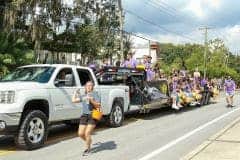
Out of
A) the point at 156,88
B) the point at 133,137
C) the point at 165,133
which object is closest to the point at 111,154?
the point at 133,137

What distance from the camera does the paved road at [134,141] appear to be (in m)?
11.5

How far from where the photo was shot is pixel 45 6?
27.1 metres

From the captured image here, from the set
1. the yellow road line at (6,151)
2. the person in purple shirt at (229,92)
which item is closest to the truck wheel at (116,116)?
the yellow road line at (6,151)

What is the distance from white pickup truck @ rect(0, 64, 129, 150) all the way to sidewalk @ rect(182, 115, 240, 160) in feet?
11.6

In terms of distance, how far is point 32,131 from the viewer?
1226cm

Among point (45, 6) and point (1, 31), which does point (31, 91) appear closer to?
point (1, 31)

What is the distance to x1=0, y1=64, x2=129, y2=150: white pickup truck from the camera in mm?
11875

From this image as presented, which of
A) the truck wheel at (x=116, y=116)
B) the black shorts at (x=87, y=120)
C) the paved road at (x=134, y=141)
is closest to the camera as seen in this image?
the paved road at (x=134, y=141)

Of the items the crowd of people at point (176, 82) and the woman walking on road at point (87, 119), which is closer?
the woman walking on road at point (87, 119)

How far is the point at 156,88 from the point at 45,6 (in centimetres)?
929

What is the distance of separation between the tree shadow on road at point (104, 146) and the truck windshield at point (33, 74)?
2.00 meters

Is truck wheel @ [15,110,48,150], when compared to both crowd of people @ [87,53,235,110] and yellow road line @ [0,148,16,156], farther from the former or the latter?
crowd of people @ [87,53,235,110]

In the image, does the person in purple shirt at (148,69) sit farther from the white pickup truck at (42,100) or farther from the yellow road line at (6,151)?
the yellow road line at (6,151)

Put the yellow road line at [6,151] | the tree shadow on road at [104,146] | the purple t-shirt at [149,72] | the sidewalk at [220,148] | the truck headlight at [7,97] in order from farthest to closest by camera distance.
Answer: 1. the purple t-shirt at [149,72]
2. the tree shadow on road at [104,146]
3. the truck headlight at [7,97]
4. the yellow road line at [6,151]
5. the sidewalk at [220,148]
